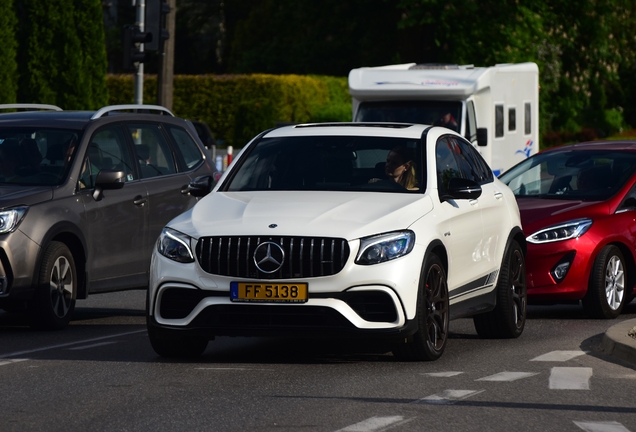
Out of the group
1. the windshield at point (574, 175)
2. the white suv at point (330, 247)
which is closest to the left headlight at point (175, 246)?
the white suv at point (330, 247)

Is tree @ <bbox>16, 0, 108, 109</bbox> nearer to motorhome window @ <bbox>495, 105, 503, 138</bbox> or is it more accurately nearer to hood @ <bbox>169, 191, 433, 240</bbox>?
motorhome window @ <bbox>495, 105, 503, 138</bbox>

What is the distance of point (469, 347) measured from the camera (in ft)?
33.8

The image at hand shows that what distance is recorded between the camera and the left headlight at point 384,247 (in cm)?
873

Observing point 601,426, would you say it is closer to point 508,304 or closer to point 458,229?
point 458,229

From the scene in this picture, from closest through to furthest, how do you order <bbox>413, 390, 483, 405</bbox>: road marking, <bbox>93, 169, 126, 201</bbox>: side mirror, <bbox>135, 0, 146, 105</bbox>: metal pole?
1. <bbox>413, 390, 483, 405</bbox>: road marking
2. <bbox>93, 169, 126, 201</bbox>: side mirror
3. <bbox>135, 0, 146, 105</bbox>: metal pole

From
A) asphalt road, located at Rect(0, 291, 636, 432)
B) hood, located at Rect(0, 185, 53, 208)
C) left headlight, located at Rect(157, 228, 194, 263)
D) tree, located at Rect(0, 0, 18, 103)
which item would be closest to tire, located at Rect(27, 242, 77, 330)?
asphalt road, located at Rect(0, 291, 636, 432)

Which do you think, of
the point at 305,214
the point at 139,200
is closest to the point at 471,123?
the point at 139,200

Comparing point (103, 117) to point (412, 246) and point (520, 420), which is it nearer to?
point (412, 246)

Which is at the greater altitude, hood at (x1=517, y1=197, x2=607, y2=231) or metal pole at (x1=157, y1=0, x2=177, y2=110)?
metal pole at (x1=157, y1=0, x2=177, y2=110)

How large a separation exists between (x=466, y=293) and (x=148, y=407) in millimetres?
3264

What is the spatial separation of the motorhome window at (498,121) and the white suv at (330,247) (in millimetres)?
12879

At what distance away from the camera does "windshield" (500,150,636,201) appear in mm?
13148

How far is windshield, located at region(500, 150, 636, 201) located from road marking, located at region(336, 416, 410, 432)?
6.30m

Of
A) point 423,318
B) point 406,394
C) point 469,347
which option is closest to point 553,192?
point 469,347
